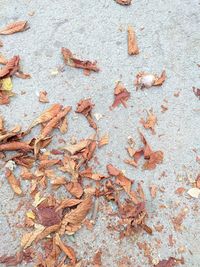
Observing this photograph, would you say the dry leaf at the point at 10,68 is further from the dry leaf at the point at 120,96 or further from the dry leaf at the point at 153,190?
the dry leaf at the point at 153,190

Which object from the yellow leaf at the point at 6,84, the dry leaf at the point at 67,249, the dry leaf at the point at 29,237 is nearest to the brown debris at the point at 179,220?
the dry leaf at the point at 67,249

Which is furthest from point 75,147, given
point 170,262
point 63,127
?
point 170,262

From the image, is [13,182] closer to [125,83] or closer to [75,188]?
[75,188]

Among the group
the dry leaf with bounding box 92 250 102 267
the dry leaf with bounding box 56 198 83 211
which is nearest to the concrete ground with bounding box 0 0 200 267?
the dry leaf with bounding box 92 250 102 267

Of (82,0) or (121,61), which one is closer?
(121,61)

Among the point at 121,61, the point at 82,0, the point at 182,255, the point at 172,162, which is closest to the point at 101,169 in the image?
the point at 172,162

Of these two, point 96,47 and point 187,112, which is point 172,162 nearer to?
point 187,112
